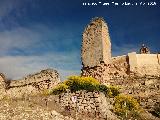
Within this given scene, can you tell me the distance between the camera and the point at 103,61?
2050 inches

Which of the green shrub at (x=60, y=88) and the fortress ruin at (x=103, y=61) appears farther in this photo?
the fortress ruin at (x=103, y=61)

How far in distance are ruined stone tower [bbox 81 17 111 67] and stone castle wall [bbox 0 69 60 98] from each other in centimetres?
1308

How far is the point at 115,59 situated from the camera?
5750 centimetres

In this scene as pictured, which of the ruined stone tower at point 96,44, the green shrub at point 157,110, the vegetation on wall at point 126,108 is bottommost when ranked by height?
the green shrub at point 157,110

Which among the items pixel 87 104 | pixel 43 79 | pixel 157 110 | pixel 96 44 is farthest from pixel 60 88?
pixel 96 44

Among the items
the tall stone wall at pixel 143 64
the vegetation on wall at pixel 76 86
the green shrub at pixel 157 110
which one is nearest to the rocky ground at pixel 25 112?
the vegetation on wall at pixel 76 86

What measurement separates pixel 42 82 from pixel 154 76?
19.8 meters

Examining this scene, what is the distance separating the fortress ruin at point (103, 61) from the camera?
171 ft

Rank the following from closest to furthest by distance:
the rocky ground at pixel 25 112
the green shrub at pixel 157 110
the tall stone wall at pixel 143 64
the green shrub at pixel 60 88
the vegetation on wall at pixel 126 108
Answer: the rocky ground at pixel 25 112, the vegetation on wall at pixel 126 108, the green shrub at pixel 60 88, the green shrub at pixel 157 110, the tall stone wall at pixel 143 64

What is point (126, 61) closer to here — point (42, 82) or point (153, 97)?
point (153, 97)

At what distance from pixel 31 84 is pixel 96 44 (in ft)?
47.2

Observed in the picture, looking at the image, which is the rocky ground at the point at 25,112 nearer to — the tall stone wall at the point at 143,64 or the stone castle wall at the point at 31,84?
the stone castle wall at the point at 31,84

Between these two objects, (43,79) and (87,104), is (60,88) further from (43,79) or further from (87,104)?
(87,104)

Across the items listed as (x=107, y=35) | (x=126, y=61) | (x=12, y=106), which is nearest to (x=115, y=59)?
(x=126, y=61)
